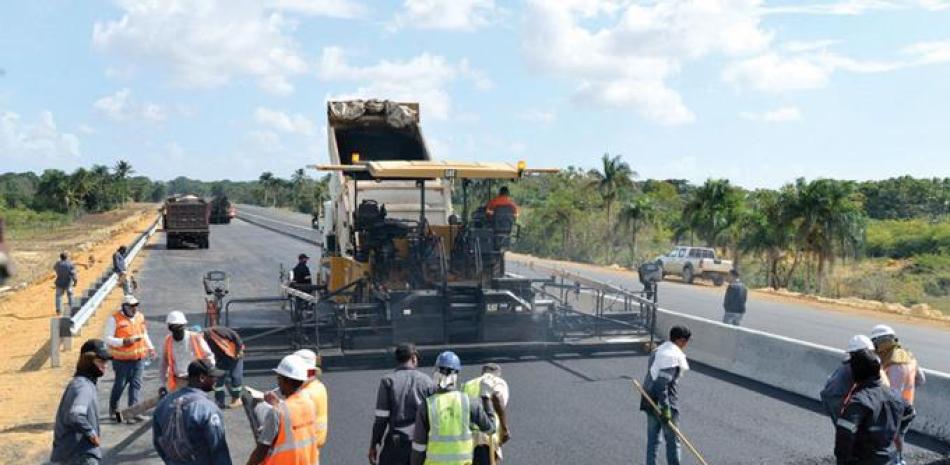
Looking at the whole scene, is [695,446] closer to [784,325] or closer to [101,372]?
[101,372]

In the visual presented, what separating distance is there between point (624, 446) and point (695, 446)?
29.2 inches

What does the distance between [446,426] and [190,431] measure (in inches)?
64.4

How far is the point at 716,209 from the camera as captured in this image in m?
45.5

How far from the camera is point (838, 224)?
117 feet

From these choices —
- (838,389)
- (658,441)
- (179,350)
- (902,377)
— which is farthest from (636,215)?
(838,389)

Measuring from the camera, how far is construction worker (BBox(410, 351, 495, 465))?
5.91 metres

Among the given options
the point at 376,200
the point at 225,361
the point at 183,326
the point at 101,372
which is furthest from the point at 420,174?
the point at 101,372

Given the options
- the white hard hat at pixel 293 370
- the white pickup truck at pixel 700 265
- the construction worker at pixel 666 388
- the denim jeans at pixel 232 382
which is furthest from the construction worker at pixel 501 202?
→ the white pickup truck at pixel 700 265

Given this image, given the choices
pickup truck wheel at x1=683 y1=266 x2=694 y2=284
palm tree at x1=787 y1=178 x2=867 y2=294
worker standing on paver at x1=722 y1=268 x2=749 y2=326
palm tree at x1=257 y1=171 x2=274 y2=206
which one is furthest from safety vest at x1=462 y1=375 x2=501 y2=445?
palm tree at x1=257 y1=171 x2=274 y2=206

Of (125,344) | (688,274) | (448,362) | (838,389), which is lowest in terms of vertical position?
(688,274)

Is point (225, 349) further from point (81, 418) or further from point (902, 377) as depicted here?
point (902, 377)

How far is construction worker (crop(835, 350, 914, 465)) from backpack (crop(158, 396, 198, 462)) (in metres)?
4.20

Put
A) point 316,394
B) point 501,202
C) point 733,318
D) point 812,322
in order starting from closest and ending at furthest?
point 316,394, point 501,202, point 733,318, point 812,322

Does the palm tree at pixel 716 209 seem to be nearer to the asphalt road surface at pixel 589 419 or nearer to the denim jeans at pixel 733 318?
the denim jeans at pixel 733 318
